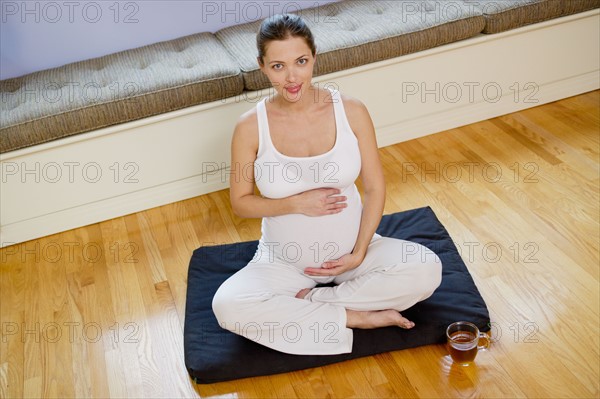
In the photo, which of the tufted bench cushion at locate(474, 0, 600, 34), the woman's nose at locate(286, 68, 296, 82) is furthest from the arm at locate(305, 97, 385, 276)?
the tufted bench cushion at locate(474, 0, 600, 34)

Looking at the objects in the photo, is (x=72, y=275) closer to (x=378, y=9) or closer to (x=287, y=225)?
(x=287, y=225)

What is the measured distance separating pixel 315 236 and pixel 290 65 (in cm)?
→ 49

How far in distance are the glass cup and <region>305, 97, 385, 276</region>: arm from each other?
0.33 meters

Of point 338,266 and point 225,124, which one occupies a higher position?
point 225,124

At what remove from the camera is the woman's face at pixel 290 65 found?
1.88m

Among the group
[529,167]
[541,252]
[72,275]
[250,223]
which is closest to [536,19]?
[529,167]

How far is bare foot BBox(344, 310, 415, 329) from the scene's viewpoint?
2.03 m

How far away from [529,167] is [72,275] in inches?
68.3

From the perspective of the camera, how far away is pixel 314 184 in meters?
2.05

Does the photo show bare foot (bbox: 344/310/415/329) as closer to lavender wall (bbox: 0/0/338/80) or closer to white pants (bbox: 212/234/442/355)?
white pants (bbox: 212/234/442/355)

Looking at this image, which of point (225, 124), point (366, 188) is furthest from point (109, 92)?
point (366, 188)

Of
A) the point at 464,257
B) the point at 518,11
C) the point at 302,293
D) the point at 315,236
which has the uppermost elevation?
the point at 518,11

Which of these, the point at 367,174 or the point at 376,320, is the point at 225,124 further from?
the point at 376,320

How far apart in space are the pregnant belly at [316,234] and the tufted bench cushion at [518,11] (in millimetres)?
1193
